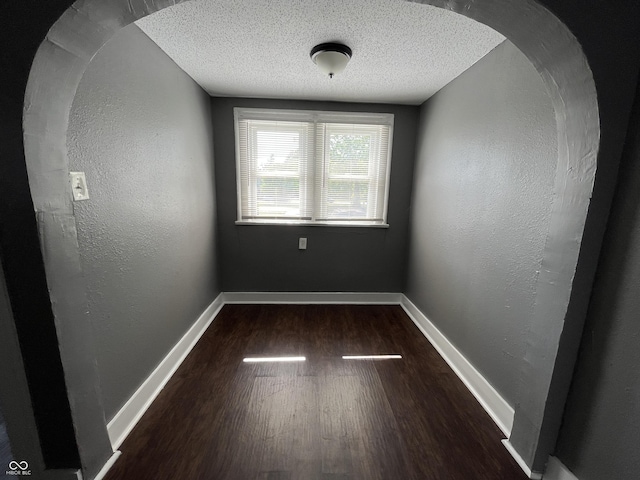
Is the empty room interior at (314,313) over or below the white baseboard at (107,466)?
over

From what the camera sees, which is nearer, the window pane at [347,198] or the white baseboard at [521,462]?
the white baseboard at [521,462]

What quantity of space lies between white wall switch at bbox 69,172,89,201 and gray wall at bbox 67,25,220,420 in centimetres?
3

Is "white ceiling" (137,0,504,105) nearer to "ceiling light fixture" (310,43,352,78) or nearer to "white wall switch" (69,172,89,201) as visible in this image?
"ceiling light fixture" (310,43,352,78)

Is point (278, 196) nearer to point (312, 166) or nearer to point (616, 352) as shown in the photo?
point (312, 166)

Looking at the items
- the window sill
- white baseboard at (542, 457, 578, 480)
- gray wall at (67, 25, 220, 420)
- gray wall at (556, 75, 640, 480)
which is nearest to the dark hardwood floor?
white baseboard at (542, 457, 578, 480)

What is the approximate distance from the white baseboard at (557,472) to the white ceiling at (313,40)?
2097 mm

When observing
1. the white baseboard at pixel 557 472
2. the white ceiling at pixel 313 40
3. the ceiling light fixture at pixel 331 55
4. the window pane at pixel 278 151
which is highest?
the white ceiling at pixel 313 40

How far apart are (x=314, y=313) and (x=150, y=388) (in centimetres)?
151

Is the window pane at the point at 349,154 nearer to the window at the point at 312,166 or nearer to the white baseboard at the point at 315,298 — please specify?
the window at the point at 312,166

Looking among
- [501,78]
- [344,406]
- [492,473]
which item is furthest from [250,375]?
[501,78]

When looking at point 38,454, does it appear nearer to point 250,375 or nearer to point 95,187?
point 250,375

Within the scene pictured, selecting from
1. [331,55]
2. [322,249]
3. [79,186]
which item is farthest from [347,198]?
[79,186]

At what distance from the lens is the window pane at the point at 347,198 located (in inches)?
110

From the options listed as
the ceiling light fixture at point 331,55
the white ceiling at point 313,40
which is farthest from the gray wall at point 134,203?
the ceiling light fixture at point 331,55
